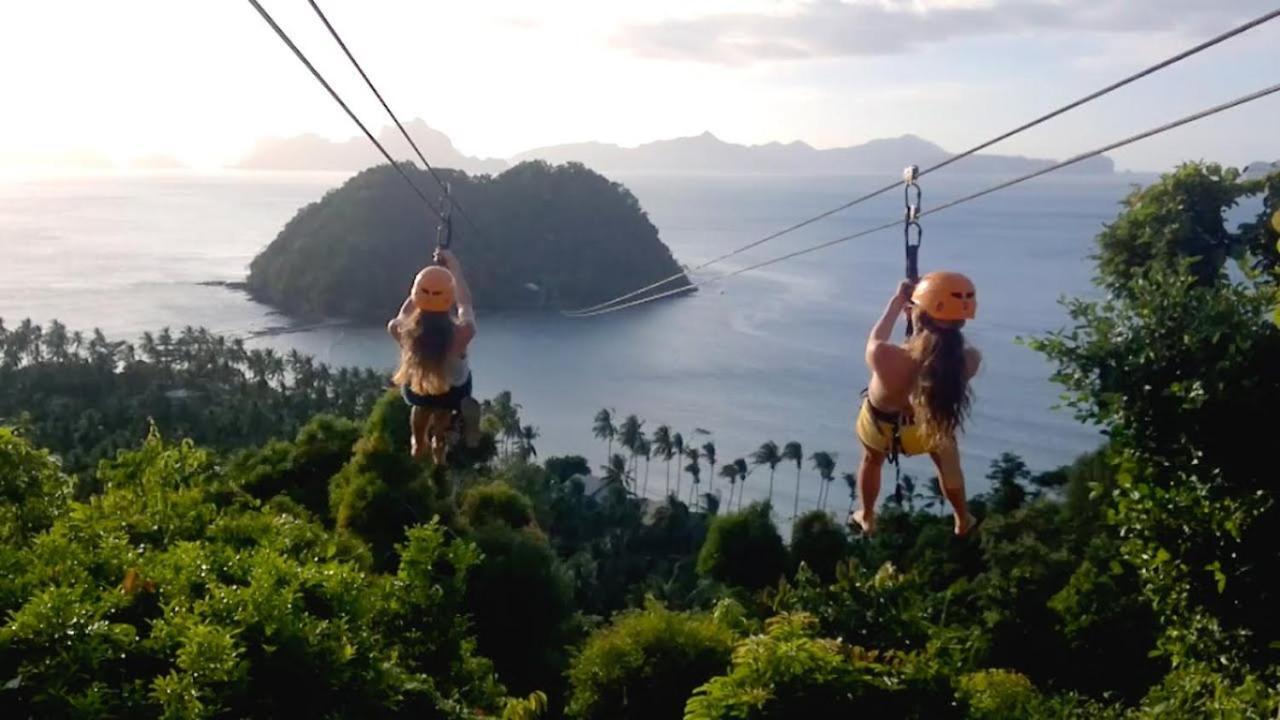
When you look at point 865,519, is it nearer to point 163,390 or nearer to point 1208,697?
point 1208,697

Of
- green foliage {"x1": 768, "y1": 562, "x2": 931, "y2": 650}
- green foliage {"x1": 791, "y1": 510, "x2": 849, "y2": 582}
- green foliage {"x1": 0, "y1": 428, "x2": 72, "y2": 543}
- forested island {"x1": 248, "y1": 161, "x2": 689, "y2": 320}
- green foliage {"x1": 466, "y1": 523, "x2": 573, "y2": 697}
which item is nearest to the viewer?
green foliage {"x1": 0, "y1": 428, "x2": 72, "y2": 543}

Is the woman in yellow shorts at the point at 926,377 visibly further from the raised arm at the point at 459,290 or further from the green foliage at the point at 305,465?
the green foliage at the point at 305,465

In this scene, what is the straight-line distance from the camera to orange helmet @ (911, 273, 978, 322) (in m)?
3.38

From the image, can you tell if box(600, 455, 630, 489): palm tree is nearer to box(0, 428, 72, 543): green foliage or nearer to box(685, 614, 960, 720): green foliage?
box(685, 614, 960, 720): green foliage

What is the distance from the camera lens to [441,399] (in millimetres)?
4887

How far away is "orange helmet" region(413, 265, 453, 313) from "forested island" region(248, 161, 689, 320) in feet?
246

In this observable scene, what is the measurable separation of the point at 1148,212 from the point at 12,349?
53.7m

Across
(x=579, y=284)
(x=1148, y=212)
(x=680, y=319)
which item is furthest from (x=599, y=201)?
(x=1148, y=212)

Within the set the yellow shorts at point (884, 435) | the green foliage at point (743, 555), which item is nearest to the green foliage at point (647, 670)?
the yellow shorts at point (884, 435)

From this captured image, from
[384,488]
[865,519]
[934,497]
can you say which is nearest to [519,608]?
[384,488]

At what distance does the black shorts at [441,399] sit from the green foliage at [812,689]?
185cm

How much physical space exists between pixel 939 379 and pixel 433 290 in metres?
2.09

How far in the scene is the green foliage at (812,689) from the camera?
16.5 ft

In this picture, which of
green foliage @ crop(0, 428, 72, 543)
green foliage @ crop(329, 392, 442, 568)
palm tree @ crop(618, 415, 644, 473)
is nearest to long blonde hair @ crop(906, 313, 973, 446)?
green foliage @ crop(0, 428, 72, 543)
